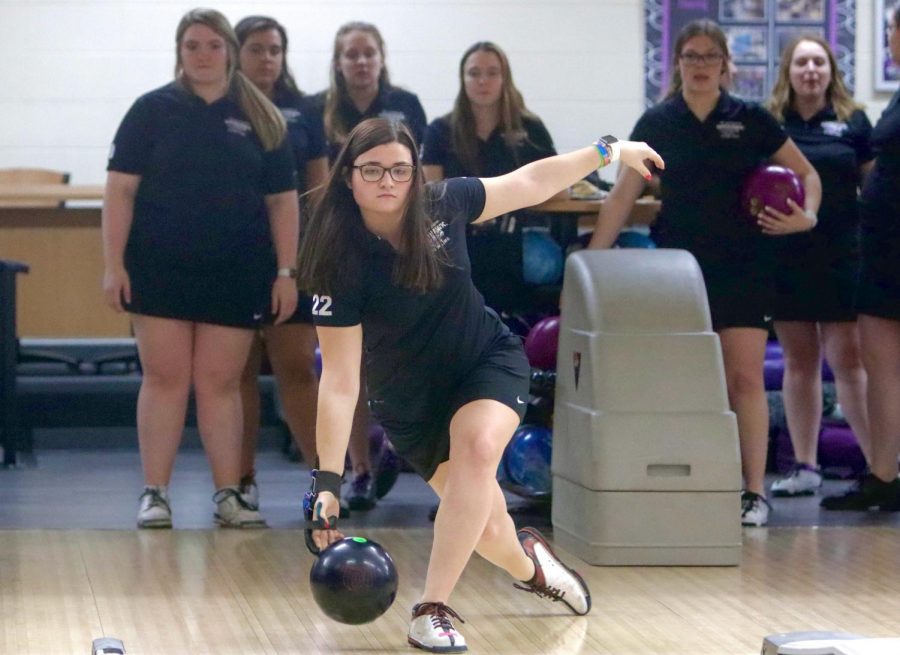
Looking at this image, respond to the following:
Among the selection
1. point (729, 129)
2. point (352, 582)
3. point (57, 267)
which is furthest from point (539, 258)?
point (57, 267)

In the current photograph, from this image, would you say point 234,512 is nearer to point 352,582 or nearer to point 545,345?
point 545,345

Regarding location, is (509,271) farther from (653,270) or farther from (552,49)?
(552,49)

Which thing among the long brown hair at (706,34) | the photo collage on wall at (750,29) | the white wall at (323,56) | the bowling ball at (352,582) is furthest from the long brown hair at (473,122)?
the photo collage on wall at (750,29)

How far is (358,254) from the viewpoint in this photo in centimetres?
338

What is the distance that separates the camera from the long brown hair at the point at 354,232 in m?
3.33

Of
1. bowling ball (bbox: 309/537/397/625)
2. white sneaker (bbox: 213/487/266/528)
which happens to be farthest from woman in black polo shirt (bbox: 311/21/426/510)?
bowling ball (bbox: 309/537/397/625)

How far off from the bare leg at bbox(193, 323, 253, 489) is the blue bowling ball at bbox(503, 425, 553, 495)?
962 mm

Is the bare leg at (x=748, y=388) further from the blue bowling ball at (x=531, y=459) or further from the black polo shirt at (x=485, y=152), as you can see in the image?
the black polo shirt at (x=485, y=152)

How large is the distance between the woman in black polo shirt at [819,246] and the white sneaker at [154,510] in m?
2.37

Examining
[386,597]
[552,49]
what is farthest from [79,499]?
[552,49]

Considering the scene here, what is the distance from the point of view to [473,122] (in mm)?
5262

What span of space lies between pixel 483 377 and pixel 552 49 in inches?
218

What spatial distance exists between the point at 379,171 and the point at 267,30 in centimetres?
226

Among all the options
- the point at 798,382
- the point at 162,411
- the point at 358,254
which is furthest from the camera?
the point at 798,382
